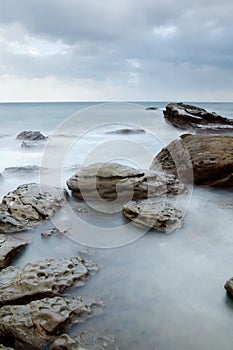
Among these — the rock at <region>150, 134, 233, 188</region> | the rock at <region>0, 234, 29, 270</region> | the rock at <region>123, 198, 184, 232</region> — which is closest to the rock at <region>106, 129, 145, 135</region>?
the rock at <region>150, 134, 233, 188</region>

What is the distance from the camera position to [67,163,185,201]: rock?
471cm

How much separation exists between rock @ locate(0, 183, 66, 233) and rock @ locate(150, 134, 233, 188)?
2301 millimetres

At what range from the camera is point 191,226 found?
4.00m

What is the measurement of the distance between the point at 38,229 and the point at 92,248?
2.63 ft

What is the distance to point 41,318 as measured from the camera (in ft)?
7.28

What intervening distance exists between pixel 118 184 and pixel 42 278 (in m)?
2.30

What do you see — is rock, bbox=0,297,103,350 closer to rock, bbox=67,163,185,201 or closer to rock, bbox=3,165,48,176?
rock, bbox=67,163,185,201

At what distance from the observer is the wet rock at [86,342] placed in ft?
6.68

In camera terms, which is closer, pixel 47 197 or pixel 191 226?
pixel 191 226

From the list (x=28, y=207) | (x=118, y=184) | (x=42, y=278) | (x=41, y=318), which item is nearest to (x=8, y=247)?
(x=42, y=278)

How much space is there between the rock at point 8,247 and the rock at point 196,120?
8.83 m

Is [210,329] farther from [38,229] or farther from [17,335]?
[38,229]

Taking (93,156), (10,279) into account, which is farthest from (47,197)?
(93,156)

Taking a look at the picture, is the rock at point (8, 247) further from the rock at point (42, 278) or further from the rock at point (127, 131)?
the rock at point (127, 131)
